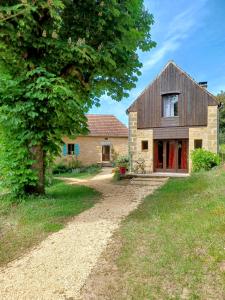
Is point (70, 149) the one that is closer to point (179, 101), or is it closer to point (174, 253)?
point (179, 101)

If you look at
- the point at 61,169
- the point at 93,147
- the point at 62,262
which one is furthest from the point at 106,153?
the point at 62,262

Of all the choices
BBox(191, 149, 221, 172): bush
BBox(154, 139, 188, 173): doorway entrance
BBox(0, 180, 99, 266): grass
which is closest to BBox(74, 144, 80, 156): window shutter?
BBox(154, 139, 188, 173): doorway entrance

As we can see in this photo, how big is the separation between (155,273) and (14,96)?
6.80m

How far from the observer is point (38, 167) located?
1061 centimetres

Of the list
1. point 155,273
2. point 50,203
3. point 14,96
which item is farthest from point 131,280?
point 14,96

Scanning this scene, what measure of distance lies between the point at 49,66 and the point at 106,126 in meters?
20.2

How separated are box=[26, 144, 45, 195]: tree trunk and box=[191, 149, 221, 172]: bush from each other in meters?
9.94

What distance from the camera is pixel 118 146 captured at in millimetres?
29031

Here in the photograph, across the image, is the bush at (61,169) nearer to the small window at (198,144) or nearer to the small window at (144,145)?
the small window at (144,145)

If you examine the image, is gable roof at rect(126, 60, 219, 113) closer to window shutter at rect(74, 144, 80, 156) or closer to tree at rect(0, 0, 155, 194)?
window shutter at rect(74, 144, 80, 156)

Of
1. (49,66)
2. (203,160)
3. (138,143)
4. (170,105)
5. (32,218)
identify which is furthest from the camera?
(138,143)

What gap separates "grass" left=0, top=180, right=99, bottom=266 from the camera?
6.64 m

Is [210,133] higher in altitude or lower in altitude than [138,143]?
higher

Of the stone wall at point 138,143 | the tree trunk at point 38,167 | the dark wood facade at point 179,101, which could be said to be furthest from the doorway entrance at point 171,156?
Result: the tree trunk at point 38,167
